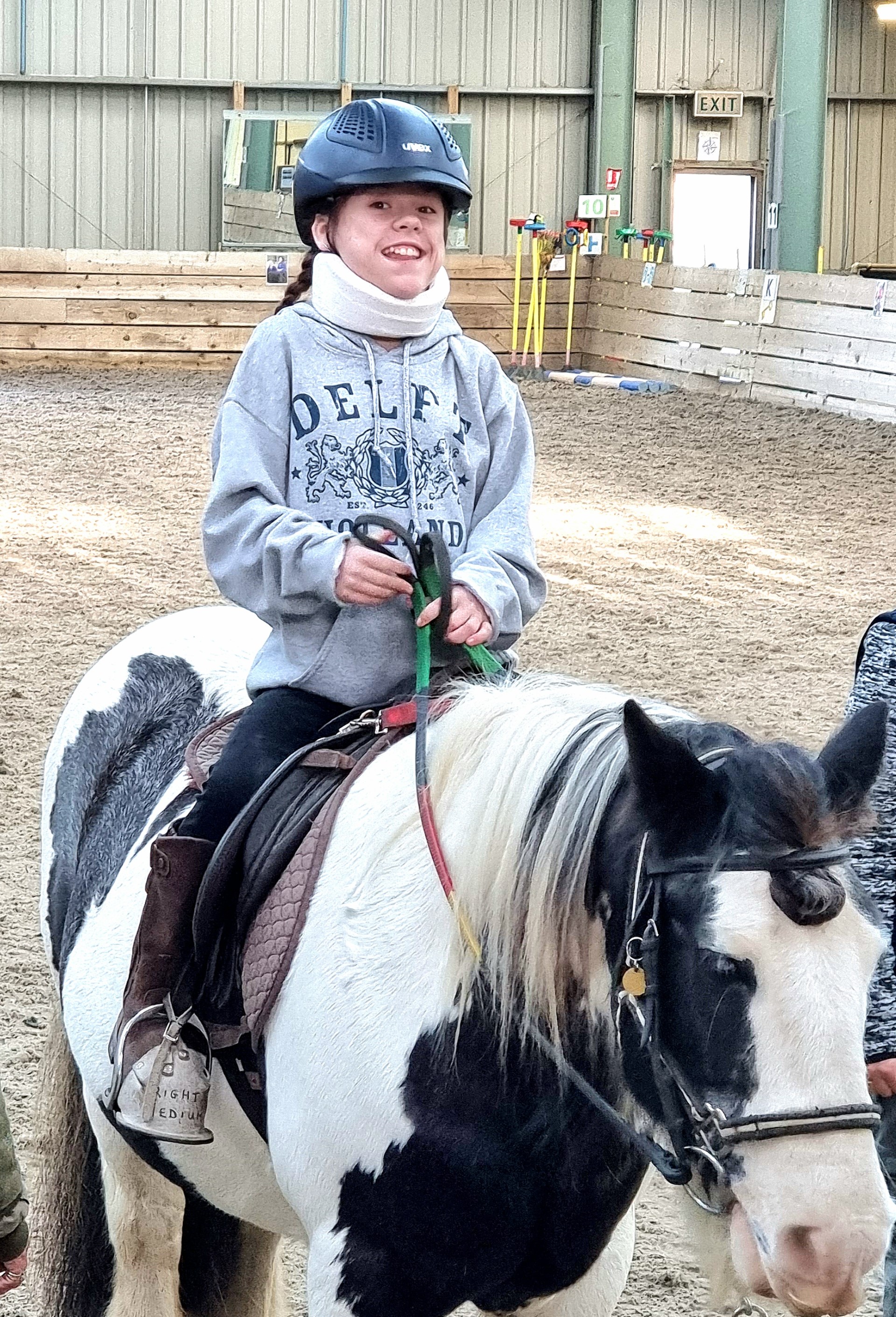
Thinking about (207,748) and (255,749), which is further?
(207,748)

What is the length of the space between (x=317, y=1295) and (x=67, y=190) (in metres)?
16.6

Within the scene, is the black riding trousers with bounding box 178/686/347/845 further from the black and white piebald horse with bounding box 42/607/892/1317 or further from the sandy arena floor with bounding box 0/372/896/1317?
the sandy arena floor with bounding box 0/372/896/1317

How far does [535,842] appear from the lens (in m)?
1.48

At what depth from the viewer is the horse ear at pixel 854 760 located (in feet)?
4.48

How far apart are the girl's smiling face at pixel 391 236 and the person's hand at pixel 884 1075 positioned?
3.77ft

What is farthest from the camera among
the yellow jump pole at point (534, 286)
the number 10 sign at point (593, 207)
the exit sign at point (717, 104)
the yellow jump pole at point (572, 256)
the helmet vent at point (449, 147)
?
the exit sign at point (717, 104)

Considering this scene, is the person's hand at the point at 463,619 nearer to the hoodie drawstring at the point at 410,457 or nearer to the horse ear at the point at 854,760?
the hoodie drawstring at the point at 410,457

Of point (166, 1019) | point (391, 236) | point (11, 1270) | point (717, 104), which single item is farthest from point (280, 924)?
point (717, 104)

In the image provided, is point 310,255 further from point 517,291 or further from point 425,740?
point 517,291

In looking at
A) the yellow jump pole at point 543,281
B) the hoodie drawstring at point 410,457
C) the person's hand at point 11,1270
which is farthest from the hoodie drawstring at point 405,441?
the yellow jump pole at point 543,281

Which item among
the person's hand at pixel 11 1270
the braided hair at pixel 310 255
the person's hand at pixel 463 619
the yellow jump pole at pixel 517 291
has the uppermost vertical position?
the yellow jump pole at pixel 517 291

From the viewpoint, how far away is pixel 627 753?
1.41 metres

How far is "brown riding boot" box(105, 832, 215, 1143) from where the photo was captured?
1822mm

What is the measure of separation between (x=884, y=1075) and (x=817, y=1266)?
0.73 m
